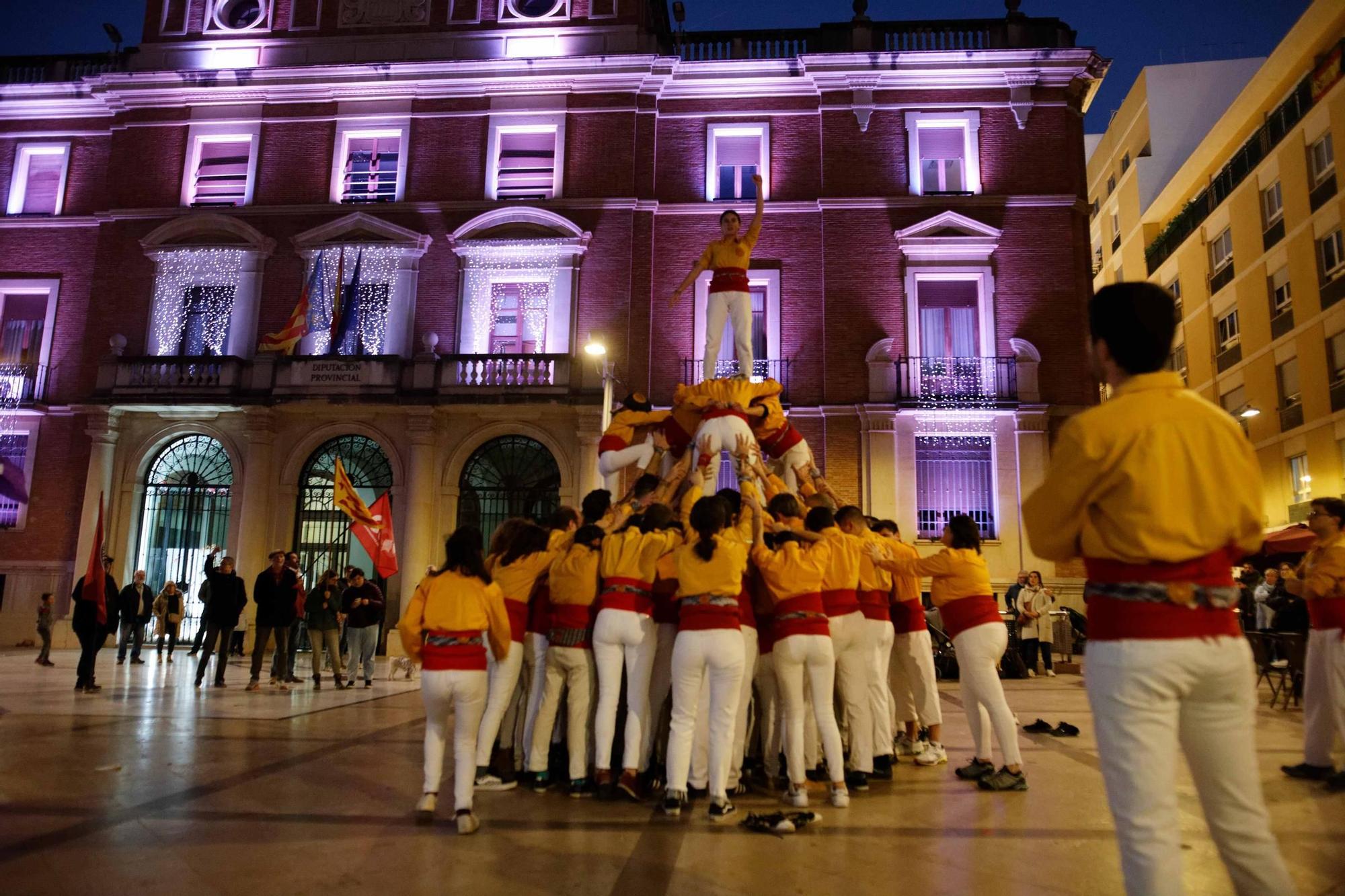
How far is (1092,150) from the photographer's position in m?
42.7

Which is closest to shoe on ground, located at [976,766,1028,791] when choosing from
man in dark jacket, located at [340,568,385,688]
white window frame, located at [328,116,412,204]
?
man in dark jacket, located at [340,568,385,688]

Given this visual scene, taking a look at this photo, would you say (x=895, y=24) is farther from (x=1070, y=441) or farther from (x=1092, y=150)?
(x=1092, y=150)

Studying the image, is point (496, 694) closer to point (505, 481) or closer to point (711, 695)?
point (711, 695)

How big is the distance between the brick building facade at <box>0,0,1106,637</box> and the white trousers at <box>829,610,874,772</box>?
13.5m

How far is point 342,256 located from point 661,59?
353 inches

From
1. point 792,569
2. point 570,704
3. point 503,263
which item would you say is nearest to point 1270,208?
point 503,263

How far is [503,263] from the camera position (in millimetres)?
21797

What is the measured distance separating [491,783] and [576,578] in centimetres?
172

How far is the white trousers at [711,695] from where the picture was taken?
5.83 m

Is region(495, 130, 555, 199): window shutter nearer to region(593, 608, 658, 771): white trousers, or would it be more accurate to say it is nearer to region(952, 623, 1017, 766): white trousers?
region(593, 608, 658, 771): white trousers

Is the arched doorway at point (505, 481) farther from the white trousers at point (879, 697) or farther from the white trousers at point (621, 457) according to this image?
the white trousers at point (879, 697)

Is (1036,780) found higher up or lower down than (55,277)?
lower down

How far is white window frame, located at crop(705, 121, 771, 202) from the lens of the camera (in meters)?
22.1

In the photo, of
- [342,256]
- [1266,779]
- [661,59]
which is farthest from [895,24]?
[1266,779]
